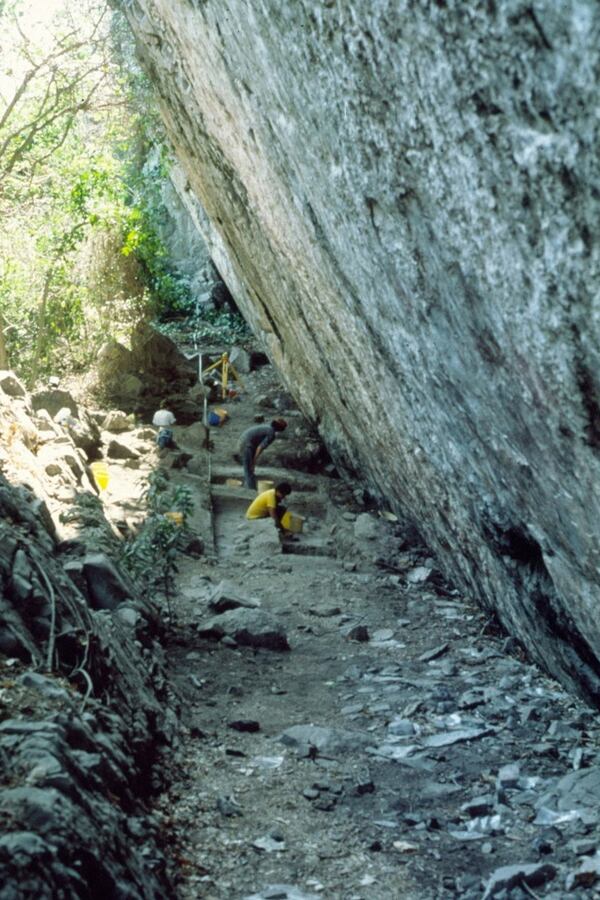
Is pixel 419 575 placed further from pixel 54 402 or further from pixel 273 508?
pixel 54 402

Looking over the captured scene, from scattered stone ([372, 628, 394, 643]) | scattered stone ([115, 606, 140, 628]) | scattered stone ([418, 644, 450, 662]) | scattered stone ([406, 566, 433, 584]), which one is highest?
scattered stone ([115, 606, 140, 628])

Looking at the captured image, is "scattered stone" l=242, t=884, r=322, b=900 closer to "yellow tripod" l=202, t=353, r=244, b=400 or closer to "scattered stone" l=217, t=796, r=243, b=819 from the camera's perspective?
"scattered stone" l=217, t=796, r=243, b=819

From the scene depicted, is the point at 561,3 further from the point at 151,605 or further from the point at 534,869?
the point at 151,605

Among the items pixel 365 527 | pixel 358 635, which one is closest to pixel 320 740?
pixel 358 635

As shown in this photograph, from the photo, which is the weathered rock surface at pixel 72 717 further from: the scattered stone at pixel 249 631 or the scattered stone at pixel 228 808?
the scattered stone at pixel 249 631

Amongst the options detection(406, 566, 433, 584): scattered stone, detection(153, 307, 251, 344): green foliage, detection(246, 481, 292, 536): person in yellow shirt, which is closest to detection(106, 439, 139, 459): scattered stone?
detection(246, 481, 292, 536): person in yellow shirt

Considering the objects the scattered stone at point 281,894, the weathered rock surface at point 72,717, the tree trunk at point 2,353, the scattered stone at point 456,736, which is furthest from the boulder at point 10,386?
the scattered stone at point 281,894

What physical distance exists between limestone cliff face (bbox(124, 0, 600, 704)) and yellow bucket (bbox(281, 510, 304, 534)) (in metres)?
2.92

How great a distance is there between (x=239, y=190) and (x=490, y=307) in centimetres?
587

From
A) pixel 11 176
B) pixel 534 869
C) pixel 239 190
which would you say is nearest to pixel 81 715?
pixel 534 869

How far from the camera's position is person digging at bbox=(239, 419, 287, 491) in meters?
13.9

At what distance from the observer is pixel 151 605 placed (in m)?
7.65

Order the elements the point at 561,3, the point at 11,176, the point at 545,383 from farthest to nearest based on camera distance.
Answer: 1. the point at 11,176
2. the point at 545,383
3. the point at 561,3

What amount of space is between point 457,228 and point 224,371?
586 inches
